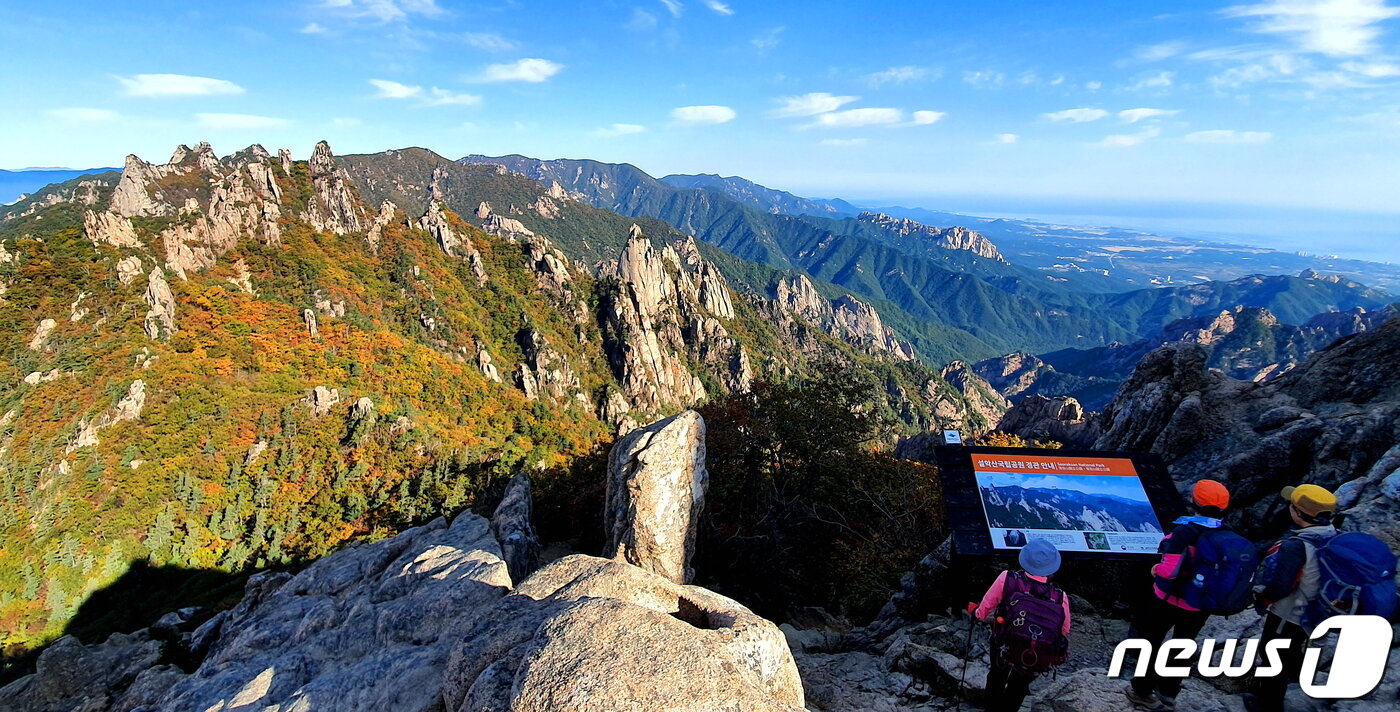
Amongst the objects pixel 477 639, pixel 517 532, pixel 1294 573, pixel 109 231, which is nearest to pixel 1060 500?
pixel 1294 573

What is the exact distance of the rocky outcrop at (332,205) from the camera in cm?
8969

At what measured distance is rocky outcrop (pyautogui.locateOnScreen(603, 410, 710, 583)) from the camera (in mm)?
15664

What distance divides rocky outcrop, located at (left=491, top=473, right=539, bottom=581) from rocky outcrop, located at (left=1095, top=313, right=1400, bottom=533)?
60.9 ft

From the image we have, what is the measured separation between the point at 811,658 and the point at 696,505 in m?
5.65

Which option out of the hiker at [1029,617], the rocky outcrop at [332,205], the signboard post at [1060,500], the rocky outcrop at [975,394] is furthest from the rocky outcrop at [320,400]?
the rocky outcrop at [975,394]

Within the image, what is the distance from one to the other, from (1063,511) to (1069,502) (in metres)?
0.27

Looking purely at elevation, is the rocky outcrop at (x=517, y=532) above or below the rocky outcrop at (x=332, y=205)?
below

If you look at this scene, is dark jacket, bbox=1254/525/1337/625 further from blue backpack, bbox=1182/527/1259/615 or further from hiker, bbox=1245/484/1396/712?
blue backpack, bbox=1182/527/1259/615

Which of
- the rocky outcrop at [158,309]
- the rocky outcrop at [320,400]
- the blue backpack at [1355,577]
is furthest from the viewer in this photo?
the rocky outcrop at [320,400]

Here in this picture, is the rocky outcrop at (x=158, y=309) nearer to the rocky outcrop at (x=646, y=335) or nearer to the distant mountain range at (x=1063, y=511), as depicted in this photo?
the rocky outcrop at (x=646, y=335)

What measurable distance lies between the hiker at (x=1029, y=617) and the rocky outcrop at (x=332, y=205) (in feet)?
347

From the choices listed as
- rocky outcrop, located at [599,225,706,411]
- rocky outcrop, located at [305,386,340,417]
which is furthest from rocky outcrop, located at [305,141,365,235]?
rocky outcrop, located at [599,225,706,411]

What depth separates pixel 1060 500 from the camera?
11.3m

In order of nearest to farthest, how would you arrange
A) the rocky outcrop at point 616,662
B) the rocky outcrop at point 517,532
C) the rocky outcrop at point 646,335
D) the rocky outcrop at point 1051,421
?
the rocky outcrop at point 616,662, the rocky outcrop at point 517,532, the rocky outcrop at point 1051,421, the rocky outcrop at point 646,335
